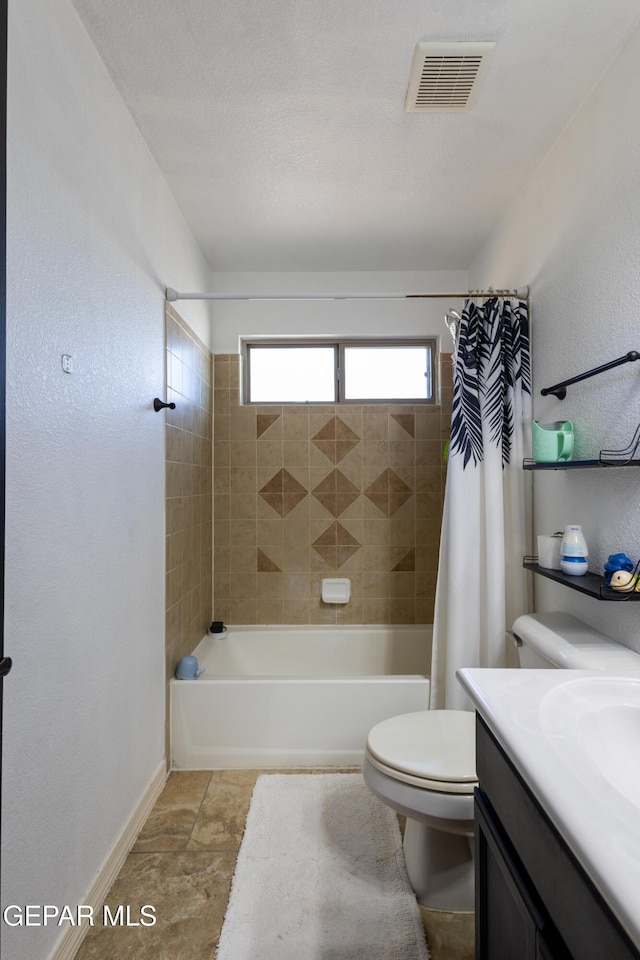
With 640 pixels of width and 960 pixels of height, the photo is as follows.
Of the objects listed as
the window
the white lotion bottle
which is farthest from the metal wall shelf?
the window

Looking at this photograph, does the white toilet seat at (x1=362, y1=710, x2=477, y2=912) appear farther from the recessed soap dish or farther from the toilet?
the recessed soap dish

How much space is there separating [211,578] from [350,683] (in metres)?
1.14

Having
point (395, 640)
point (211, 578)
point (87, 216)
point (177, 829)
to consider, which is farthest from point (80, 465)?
point (395, 640)

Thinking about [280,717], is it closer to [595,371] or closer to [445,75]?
[595,371]

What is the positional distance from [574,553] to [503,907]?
946 millimetres

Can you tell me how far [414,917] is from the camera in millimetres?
1509

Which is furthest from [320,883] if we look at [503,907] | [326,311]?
[326,311]

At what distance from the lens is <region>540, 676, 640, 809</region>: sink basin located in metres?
0.88

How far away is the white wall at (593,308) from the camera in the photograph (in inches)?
57.7

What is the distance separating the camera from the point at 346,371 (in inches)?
129

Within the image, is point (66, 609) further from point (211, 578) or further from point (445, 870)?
point (211, 578)

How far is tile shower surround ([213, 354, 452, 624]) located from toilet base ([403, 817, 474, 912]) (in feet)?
5.27

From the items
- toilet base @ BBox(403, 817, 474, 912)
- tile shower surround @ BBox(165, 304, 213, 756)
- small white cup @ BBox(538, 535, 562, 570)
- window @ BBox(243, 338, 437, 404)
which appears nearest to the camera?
toilet base @ BBox(403, 817, 474, 912)

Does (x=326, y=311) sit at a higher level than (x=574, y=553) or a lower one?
higher
